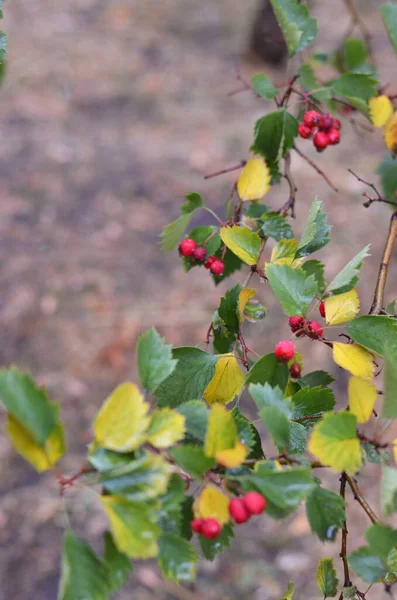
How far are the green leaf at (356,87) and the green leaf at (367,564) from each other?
0.82 metres

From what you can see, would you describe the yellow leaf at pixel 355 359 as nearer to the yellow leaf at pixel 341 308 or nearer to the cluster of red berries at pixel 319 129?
the yellow leaf at pixel 341 308

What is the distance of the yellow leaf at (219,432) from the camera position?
0.63m

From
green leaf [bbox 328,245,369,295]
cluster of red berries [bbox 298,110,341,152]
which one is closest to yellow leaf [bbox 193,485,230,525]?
green leaf [bbox 328,245,369,295]

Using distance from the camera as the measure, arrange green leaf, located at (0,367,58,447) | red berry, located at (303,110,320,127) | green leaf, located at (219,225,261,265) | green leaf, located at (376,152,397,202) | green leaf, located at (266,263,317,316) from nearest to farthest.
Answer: green leaf, located at (0,367,58,447), green leaf, located at (266,263,317,316), green leaf, located at (219,225,261,265), red berry, located at (303,110,320,127), green leaf, located at (376,152,397,202)

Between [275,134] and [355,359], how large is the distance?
1.67ft

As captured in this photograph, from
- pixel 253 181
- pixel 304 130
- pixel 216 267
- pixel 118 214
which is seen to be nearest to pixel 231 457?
pixel 216 267

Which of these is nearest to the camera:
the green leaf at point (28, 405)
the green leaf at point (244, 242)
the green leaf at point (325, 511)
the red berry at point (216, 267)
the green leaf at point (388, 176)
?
the green leaf at point (28, 405)

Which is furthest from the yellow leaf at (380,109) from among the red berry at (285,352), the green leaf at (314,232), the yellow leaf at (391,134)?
the red berry at (285,352)

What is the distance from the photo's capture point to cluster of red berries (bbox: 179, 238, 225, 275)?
1088 millimetres

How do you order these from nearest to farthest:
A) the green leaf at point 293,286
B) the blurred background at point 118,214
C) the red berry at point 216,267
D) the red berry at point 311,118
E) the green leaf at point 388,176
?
1. the green leaf at point 293,286
2. the red berry at point 216,267
3. the red berry at point 311,118
4. the green leaf at point 388,176
5. the blurred background at point 118,214

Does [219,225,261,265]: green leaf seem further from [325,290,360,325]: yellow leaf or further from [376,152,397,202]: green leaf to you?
[376,152,397,202]: green leaf

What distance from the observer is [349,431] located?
677 mm

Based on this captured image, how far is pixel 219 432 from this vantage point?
640 millimetres

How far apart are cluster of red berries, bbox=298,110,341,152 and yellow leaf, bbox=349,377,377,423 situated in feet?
2.07
